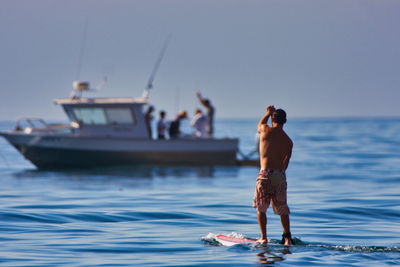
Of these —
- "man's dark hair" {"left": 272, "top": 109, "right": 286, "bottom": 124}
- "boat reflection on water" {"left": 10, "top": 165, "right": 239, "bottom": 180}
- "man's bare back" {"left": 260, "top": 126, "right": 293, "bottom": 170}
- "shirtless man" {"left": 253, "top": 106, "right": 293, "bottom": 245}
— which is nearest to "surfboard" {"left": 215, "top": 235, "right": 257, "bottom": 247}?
"shirtless man" {"left": 253, "top": 106, "right": 293, "bottom": 245}

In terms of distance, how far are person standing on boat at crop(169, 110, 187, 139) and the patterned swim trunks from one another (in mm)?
17894

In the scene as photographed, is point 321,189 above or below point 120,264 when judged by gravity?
above

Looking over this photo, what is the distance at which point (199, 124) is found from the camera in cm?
2772

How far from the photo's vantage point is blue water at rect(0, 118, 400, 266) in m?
9.24

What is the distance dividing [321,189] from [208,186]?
10.9 feet

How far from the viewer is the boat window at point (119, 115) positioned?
27.3m

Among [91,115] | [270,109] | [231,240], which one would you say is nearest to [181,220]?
[231,240]

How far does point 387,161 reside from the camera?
35.8 meters

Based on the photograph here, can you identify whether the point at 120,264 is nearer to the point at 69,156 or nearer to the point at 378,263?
the point at 378,263

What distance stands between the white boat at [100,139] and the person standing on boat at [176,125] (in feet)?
0.96

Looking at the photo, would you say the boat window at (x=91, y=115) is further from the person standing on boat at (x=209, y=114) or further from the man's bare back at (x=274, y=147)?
the man's bare back at (x=274, y=147)

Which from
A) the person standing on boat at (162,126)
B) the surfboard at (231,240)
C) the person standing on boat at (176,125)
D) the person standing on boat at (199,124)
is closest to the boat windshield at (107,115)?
the person standing on boat at (162,126)

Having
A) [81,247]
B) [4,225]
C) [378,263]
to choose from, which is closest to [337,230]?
[378,263]

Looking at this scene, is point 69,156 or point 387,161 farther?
point 387,161
